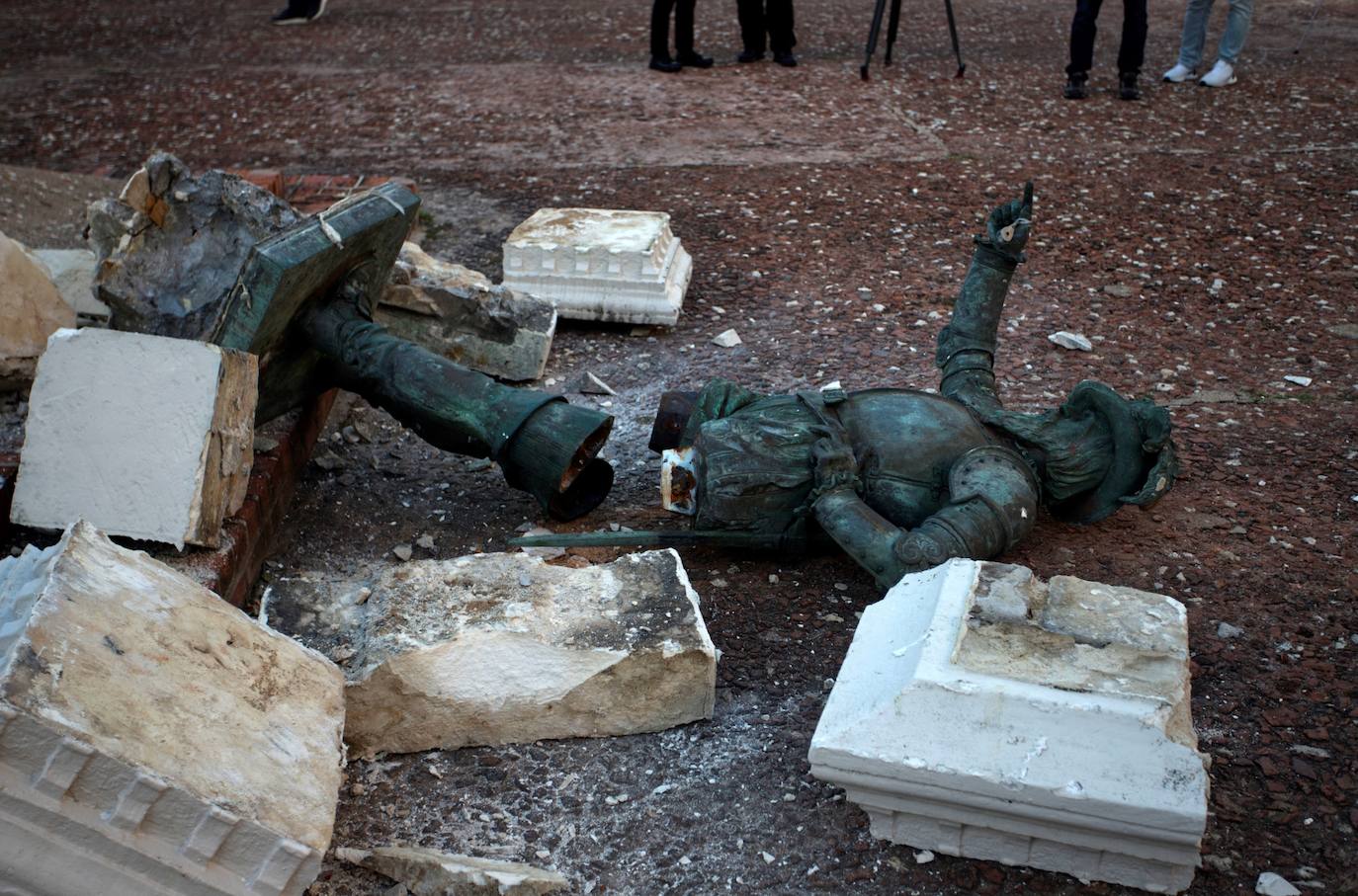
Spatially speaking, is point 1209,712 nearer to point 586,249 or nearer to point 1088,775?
point 1088,775

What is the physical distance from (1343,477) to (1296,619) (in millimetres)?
800

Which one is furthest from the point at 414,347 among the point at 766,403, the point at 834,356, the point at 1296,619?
the point at 1296,619

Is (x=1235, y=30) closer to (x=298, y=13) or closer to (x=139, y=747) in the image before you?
(x=298, y=13)

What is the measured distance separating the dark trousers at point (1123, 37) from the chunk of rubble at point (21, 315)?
5.98 meters

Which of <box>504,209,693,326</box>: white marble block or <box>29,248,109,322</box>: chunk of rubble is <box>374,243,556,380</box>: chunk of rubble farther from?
<box>29,248,109,322</box>: chunk of rubble

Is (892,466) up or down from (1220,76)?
up

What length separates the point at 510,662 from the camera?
2564 mm

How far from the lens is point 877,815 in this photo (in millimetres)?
2305

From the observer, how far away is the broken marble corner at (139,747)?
188 centimetres

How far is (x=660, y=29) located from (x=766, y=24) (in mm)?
818

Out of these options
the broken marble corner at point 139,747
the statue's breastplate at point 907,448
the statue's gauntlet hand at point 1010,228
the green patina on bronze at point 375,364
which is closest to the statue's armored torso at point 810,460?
the statue's breastplate at point 907,448

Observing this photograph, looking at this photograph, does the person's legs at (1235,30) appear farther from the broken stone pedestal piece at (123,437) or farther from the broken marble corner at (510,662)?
the broken stone pedestal piece at (123,437)

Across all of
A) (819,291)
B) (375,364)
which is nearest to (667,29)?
(819,291)

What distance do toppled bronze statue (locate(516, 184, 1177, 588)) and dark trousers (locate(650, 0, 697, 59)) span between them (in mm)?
5578
